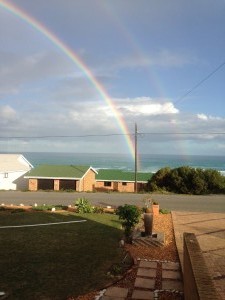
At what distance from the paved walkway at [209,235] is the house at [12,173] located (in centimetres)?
4056

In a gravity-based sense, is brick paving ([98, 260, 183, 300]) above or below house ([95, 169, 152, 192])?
below

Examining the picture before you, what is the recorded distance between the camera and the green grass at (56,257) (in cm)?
1004

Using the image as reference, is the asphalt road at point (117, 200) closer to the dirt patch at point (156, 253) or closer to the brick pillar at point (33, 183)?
the dirt patch at point (156, 253)

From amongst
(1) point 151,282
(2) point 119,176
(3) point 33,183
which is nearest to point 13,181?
(3) point 33,183

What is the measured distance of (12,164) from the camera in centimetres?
6275

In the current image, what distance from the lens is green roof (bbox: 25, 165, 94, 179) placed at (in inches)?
2009

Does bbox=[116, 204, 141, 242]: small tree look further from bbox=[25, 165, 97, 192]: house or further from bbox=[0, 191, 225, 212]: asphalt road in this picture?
bbox=[25, 165, 97, 192]: house

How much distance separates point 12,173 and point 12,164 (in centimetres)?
384

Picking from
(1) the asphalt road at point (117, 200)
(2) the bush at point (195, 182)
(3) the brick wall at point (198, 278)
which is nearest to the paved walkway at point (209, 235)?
(3) the brick wall at point (198, 278)

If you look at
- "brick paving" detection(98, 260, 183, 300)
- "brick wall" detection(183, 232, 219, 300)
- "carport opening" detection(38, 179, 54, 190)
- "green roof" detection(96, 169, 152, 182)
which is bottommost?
"brick paving" detection(98, 260, 183, 300)

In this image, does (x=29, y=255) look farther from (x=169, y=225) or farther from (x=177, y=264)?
(x=169, y=225)

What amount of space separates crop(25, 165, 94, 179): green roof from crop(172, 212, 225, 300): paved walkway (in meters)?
29.6

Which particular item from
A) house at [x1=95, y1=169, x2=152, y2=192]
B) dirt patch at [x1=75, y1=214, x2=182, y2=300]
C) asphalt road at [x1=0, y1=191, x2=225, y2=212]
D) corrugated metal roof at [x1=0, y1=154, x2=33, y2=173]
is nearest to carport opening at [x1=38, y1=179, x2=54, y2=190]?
house at [x1=95, y1=169, x2=152, y2=192]

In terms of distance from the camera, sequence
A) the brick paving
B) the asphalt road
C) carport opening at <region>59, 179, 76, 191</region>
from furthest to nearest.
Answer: carport opening at <region>59, 179, 76, 191</region>, the asphalt road, the brick paving
